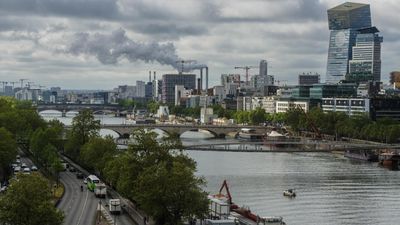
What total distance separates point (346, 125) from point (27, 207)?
2690 inches

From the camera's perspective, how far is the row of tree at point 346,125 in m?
78.5

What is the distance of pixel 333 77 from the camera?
19750 cm

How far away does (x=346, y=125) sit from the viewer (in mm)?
86562

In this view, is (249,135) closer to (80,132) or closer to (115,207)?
(80,132)

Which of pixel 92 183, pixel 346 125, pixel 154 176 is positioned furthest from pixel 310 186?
pixel 346 125

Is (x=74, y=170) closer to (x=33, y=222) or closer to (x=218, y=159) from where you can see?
(x=218, y=159)

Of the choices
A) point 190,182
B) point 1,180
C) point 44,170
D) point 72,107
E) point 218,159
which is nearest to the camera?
point 190,182

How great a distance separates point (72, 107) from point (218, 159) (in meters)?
117

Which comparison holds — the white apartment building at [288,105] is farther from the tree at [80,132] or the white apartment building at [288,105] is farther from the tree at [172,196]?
the tree at [172,196]

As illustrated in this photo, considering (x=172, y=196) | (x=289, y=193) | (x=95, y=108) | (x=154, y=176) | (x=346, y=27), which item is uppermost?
(x=346, y=27)

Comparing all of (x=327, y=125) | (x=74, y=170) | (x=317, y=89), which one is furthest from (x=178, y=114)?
(x=74, y=170)

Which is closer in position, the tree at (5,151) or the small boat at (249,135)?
the tree at (5,151)

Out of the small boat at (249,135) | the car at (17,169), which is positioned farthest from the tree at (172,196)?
the small boat at (249,135)

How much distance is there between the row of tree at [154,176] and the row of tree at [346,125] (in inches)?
1708
